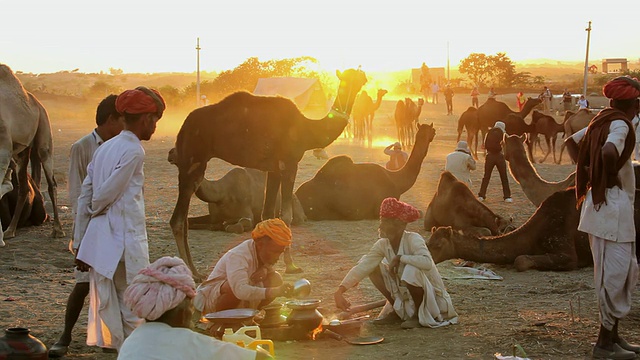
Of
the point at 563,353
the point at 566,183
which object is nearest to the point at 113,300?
the point at 563,353

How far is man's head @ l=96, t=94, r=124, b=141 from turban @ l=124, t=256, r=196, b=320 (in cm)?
268

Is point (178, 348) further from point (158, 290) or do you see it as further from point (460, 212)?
point (460, 212)

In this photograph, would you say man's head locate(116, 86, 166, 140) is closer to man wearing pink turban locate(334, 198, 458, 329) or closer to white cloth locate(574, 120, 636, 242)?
man wearing pink turban locate(334, 198, 458, 329)

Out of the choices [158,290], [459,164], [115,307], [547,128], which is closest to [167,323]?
[158,290]

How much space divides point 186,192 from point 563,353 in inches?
203

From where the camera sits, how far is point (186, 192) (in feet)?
34.5

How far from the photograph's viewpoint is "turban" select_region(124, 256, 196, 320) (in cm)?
412

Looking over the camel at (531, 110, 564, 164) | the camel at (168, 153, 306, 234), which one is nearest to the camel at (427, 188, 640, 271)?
the camel at (168, 153, 306, 234)

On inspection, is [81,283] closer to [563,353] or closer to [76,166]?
[76,166]

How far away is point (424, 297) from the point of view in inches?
299

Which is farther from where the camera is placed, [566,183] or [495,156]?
[495,156]

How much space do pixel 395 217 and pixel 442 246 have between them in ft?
8.50

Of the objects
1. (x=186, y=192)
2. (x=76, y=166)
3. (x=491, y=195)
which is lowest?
(x=491, y=195)

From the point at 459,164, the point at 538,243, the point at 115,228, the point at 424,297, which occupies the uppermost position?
the point at 115,228
